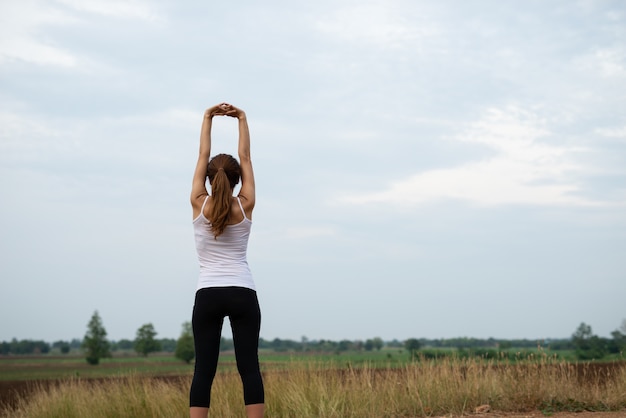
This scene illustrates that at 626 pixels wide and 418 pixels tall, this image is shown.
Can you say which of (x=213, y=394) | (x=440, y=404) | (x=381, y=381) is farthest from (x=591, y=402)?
(x=213, y=394)

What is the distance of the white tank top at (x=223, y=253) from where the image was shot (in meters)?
4.00

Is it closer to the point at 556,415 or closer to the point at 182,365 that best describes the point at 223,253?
the point at 556,415

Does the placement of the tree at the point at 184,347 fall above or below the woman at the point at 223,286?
below

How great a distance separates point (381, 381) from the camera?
967cm

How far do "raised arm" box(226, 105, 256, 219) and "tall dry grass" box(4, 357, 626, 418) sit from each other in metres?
4.87

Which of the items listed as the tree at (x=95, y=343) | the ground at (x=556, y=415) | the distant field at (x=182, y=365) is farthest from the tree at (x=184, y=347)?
the ground at (x=556, y=415)

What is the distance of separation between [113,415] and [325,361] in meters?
3.51

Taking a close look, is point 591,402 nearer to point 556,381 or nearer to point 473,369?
point 556,381

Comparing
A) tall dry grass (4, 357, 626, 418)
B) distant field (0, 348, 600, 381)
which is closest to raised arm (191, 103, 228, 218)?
tall dry grass (4, 357, 626, 418)

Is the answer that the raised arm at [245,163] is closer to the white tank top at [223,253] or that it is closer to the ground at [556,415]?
the white tank top at [223,253]

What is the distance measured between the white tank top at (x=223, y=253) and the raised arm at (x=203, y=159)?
90mm

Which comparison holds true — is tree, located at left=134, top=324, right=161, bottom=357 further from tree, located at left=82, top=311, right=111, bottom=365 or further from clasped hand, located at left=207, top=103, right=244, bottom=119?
clasped hand, located at left=207, top=103, right=244, bottom=119

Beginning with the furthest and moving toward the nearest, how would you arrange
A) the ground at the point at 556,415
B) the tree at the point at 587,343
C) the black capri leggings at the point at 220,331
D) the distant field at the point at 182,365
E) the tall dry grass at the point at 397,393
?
the tree at the point at 587,343 → the distant field at the point at 182,365 → the tall dry grass at the point at 397,393 → the ground at the point at 556,415 → the black capri leggings at the point at 220,331

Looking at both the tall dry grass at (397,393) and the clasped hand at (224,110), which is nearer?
the clasped hand at (224,110)
